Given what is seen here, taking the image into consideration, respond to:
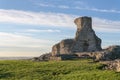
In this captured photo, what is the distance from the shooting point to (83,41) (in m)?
99.6

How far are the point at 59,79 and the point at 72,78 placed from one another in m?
1.91

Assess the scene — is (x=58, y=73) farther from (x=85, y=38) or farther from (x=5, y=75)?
(x=85, y=38)

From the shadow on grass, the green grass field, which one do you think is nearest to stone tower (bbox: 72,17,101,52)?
the green grass field

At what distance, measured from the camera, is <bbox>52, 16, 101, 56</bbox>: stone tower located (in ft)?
324

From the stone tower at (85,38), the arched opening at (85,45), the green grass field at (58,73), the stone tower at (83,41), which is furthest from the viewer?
the arched opening at (85,45)

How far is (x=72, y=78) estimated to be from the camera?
5159cm

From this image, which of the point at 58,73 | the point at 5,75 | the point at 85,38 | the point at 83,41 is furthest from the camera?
the point at 85,38

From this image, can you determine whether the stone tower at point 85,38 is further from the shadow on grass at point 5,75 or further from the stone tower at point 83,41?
the shadow on grass at point 5,75

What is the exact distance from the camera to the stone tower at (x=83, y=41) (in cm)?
9876

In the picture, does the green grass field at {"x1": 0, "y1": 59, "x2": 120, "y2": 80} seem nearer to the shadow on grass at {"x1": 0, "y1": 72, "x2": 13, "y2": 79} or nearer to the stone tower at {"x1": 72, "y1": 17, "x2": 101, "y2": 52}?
the shadow on grass at {"x1": 0, "y1": 72, "x2": 13, "y2": 79}

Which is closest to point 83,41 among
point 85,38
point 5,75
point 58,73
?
point 85,38

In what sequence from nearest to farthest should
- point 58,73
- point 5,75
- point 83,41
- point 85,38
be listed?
point 58,73
point 5,75
point 83,41
point 85,38

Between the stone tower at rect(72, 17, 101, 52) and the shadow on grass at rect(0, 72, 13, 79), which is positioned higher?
the stone tower at rect(72, 17, 101, 52)

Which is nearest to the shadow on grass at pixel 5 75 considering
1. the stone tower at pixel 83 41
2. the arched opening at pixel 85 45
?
the stone tower at pixel 83 41
